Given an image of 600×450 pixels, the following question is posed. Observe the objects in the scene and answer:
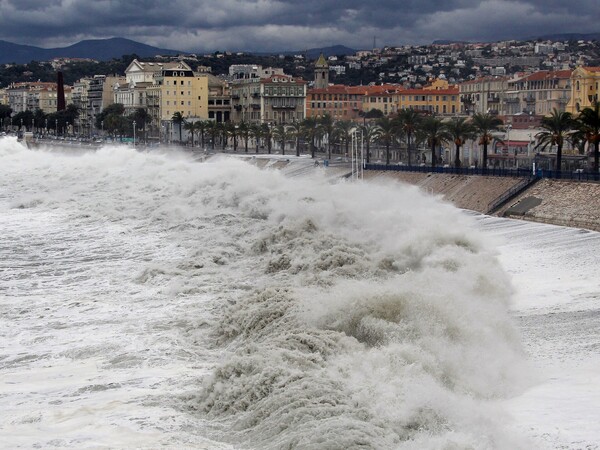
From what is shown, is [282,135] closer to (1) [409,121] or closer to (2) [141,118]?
(1) [409,121]

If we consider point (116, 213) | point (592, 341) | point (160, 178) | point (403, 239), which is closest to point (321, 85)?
point (160, 178)

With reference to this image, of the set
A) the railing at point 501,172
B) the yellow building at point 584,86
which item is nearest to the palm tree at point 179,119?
the yellow building at point 584,86

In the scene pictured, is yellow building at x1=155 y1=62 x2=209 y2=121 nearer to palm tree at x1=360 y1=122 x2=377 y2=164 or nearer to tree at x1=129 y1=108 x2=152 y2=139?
tree at x1=129 y1=108 x2=152 y2=139

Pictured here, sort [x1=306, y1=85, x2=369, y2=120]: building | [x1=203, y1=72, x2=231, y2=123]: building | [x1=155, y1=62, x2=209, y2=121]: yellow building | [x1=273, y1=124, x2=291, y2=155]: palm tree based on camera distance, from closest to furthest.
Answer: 1. [x1=273, y1=124, x2=291, y2=155]: palm tree
2. [x1=306, y1=85, x2=369, y2=120]: building
3. [x1=155, y1=62, x2=209, y2=121]: yellow building
4. [x1=203, y1=72, x2=231, y2=123]: building

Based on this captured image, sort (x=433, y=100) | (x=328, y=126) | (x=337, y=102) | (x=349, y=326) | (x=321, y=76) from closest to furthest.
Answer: (x=349, y=326) → (x=328, y=126) → (x=433, y=100) → (x=337, y=102) → (x=321, y=76)

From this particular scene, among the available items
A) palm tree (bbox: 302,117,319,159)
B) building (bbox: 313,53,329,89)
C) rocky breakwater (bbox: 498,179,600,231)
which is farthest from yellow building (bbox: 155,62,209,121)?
rocky breakwater (bbox: 498,179,600,231)

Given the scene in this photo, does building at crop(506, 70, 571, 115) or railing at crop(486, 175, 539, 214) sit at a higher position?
building at crop(506, 70, 571, 115)

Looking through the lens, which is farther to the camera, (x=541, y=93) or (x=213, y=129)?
(x=213, y=129)

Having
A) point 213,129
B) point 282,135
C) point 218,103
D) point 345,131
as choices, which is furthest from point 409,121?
point 218,103
